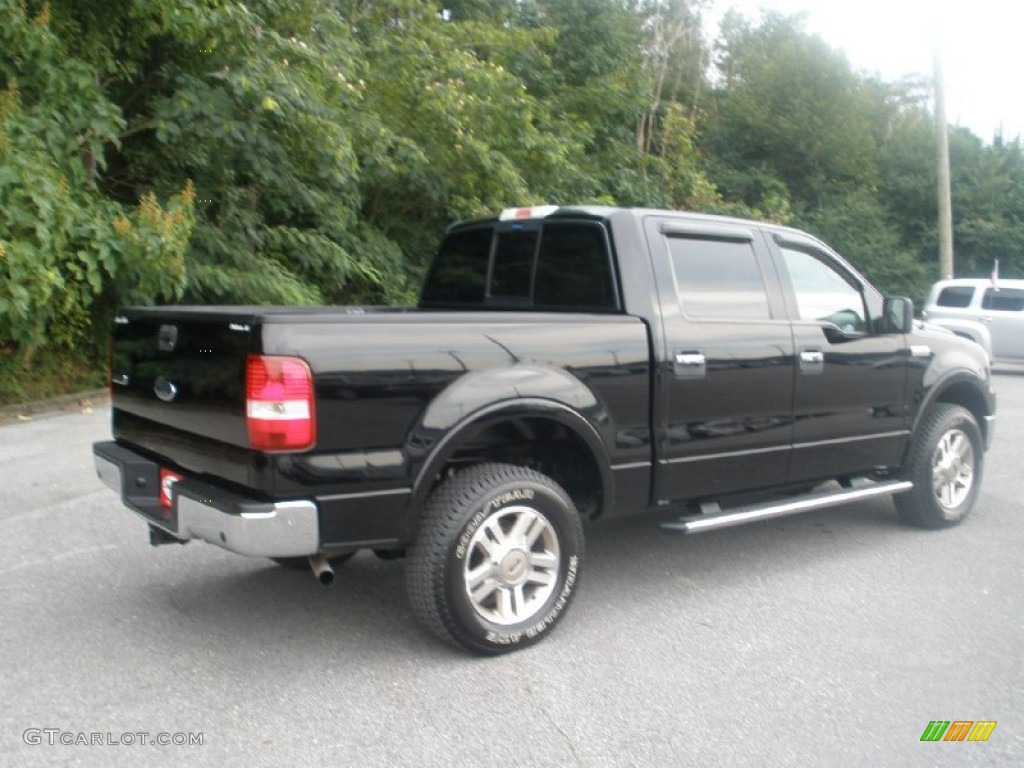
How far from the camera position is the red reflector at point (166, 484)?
3988mm

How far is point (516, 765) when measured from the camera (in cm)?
320

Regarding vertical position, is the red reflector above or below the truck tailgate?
below

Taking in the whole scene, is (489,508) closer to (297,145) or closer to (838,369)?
(838,369)

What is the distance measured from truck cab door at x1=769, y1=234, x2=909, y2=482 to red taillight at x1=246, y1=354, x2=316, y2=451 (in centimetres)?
278

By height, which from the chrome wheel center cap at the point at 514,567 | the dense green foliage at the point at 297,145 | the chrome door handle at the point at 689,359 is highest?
the dense green foliage at the point at 297,145

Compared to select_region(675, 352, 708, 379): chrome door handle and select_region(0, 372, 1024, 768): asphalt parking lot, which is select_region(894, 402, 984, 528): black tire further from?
select_region(675, 352, 708, 379): chrome door handle

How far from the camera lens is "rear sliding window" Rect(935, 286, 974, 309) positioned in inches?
699

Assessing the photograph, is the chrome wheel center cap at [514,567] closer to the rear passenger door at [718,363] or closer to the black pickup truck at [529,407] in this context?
the black pickup truck at [529,407]

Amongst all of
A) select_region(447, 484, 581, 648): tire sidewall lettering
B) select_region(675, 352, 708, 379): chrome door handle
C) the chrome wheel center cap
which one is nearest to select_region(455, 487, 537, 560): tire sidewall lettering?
select_region(447, 484, 581, 648): tire sidewall lettering

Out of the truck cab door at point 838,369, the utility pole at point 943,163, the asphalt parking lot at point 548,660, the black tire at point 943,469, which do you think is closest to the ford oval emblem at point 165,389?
the asphalt parking lot at point 548,660

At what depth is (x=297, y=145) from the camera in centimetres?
1173

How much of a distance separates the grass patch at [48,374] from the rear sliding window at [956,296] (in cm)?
1446

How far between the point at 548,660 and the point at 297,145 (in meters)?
9.08

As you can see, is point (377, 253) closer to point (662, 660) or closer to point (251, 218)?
point (251, 218)
